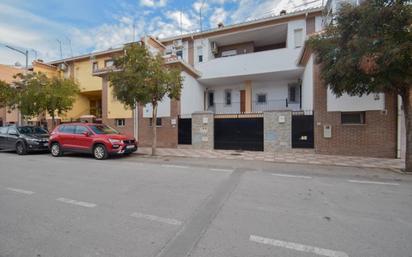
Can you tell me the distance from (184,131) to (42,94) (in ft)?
32.3

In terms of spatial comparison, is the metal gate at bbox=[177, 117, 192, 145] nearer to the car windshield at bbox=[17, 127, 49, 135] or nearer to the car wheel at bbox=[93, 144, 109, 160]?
the car wheel at bbox=[93, 144, 109, 160]

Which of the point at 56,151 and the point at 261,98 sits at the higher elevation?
the point at 261,98

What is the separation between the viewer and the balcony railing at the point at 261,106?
16.8 m

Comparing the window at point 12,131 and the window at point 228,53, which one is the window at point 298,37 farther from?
the window at point 12,131

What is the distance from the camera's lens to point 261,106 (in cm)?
1780

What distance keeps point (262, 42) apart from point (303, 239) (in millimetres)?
18672

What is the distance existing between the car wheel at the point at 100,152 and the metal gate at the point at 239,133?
21.6 feet

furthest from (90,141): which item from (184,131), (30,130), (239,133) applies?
(239,133)

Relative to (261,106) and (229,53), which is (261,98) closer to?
(261,106)

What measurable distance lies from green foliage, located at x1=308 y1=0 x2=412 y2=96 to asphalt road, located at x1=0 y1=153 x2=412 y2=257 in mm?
3152

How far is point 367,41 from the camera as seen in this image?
6520mm

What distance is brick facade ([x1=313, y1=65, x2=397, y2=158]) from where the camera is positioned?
33.6 ft

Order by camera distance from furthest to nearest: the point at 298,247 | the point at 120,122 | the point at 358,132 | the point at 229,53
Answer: the point at 229,53 < the point at 120,122 < the point at 358,132 < the point at 298,247

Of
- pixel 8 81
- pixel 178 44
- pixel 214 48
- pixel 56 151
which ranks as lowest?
pixel 56 151
